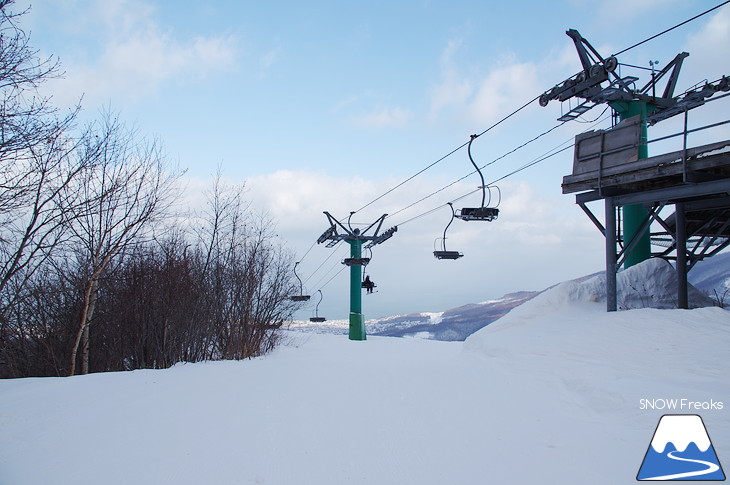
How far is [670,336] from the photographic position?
859 centimetres

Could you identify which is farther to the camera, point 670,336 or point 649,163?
point 649,163

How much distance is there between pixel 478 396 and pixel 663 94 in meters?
15.6

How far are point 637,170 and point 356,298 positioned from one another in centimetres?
2054

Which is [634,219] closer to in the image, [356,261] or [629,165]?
[629,165]

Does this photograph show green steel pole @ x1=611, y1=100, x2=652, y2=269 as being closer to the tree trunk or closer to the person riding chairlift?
the person riding chairlift

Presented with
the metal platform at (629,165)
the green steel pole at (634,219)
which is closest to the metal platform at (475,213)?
the metal platform at (629,165)

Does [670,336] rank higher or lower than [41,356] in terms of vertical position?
higher

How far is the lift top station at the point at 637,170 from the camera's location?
9531mm

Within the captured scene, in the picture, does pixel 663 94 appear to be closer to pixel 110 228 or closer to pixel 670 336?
pixel 670 336

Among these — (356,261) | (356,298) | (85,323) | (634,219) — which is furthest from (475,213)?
(356,298)

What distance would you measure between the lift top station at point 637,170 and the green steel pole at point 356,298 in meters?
15.5

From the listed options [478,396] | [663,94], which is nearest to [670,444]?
[478,396]

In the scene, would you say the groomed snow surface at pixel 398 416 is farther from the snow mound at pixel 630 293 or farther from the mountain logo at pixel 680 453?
the snow mound at pixel 630 293

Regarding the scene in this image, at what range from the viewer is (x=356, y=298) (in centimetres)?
2912
